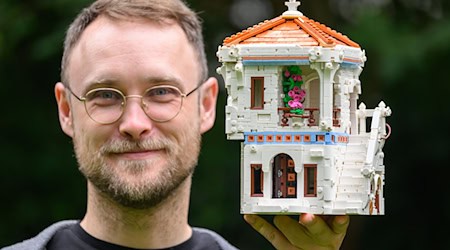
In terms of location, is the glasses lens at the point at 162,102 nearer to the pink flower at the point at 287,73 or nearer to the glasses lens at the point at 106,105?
the glasses lens at the point at 106,105

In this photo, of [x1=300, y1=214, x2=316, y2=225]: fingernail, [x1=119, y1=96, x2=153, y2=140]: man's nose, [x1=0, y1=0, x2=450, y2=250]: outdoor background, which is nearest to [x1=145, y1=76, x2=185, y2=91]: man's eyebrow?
[x1=119, y1=96, x2=153, y2=140]: man's nose

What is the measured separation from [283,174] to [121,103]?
816 mm

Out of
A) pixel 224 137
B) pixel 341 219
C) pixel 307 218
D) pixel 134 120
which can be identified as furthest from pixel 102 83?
pixel 224 137

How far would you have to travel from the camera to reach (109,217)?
21.0 ft

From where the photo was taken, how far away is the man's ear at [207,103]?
6.64 meters

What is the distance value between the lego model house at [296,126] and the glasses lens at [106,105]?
50cm

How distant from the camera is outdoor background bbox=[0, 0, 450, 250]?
1345cm

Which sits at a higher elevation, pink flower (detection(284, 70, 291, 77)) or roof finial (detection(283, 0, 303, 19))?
roof finial (detection(283, 0, 303, 19))

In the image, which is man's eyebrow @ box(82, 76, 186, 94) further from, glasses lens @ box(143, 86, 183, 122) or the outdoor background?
the outdoor background

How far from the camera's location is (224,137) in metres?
13.9

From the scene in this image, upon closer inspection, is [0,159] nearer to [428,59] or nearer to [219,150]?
[219,150]

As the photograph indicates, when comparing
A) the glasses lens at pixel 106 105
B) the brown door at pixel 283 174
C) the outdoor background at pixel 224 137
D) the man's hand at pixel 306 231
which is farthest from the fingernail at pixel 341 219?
the outdoor background at pixel 224 137

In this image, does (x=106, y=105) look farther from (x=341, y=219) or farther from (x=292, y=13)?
(x=341, y=219)

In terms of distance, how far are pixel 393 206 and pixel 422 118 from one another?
97 cm
